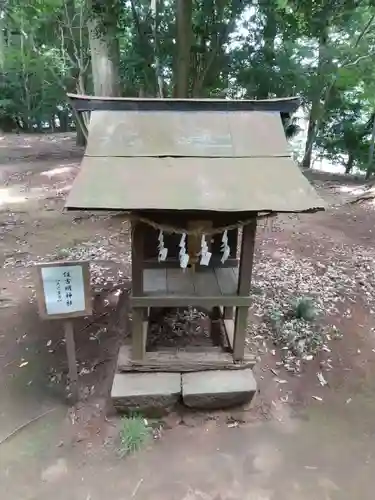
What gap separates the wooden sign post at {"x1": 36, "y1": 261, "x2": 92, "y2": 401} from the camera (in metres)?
2.81

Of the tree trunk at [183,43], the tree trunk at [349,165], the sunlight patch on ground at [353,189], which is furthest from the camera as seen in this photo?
the tree trunk at [349,165]

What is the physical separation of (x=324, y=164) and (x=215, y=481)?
12.8 metres

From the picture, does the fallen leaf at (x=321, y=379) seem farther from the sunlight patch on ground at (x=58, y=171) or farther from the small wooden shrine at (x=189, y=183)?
the sunlight patch on ground at (x=58, y=171)

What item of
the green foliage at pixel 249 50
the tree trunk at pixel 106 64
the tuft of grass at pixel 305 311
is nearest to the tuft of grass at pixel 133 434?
the tuft of grass at pixel 305 311

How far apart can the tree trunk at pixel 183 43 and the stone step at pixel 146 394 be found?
4.46 meters

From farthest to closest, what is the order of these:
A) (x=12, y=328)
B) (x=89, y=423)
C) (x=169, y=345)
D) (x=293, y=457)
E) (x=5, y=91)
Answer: (x=5, y=91)
(x=12, y=328)
(x=169, y=345)
(x=89, y=423)
(x=293, y=457)

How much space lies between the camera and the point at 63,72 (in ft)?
36.9

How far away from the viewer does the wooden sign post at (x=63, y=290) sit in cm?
281

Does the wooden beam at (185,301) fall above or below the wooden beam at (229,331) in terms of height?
above

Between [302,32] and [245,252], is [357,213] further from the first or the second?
[245,252]

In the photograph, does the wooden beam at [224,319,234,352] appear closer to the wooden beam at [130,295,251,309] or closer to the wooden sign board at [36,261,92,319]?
the wooden beam at [130,295,251,309]

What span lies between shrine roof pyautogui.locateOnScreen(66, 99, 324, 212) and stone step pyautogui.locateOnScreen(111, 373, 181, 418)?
1.47 meters

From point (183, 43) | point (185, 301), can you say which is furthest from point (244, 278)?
point (183, 43)

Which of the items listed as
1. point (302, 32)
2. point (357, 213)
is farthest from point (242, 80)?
point (357, 213)
